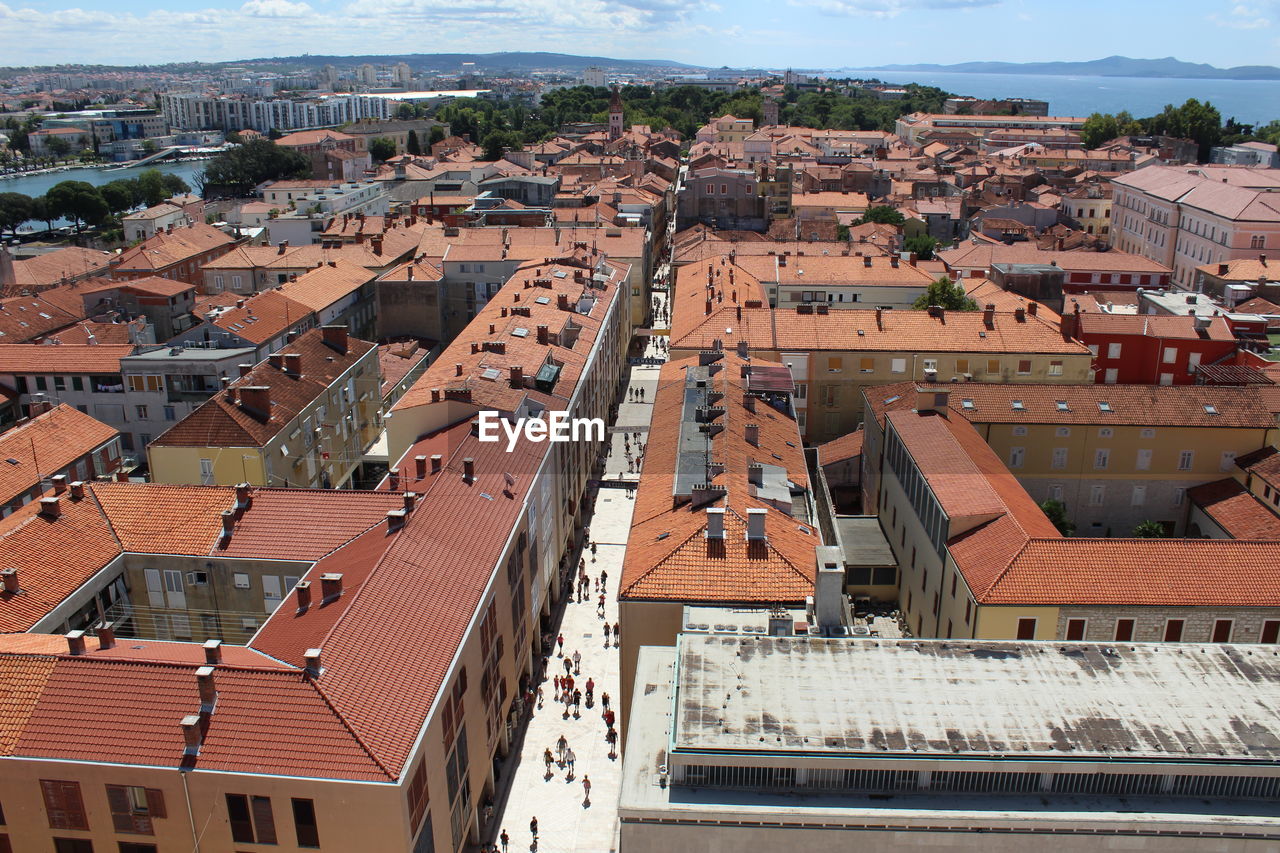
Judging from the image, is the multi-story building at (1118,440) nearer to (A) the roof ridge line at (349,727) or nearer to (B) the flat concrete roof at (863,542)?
(B) the flat concrete roof at (863,542)

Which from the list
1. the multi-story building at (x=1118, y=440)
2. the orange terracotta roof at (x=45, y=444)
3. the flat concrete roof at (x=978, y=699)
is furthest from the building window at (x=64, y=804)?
the multi-story building at (x=1118, y=440)

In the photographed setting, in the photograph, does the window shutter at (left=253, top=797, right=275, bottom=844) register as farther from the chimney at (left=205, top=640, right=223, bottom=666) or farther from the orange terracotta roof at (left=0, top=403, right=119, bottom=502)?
the orange terracotta roof at (left=0, top=403, right=119, bottom=502)

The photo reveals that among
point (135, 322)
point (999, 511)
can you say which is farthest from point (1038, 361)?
point (135, 322)

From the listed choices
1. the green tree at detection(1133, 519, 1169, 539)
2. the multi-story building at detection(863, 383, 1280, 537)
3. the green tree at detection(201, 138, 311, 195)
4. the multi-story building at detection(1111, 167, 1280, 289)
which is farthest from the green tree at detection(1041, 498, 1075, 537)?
the green tree at detection(201, 138, 311, 195)

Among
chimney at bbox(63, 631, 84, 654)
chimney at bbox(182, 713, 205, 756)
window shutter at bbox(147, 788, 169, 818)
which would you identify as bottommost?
window shutter at bbox(147, 788, 169, 818)

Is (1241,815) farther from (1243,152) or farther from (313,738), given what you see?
(1243,152)

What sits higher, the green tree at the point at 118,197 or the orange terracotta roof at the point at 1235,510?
the green tree at the point at 118,197
